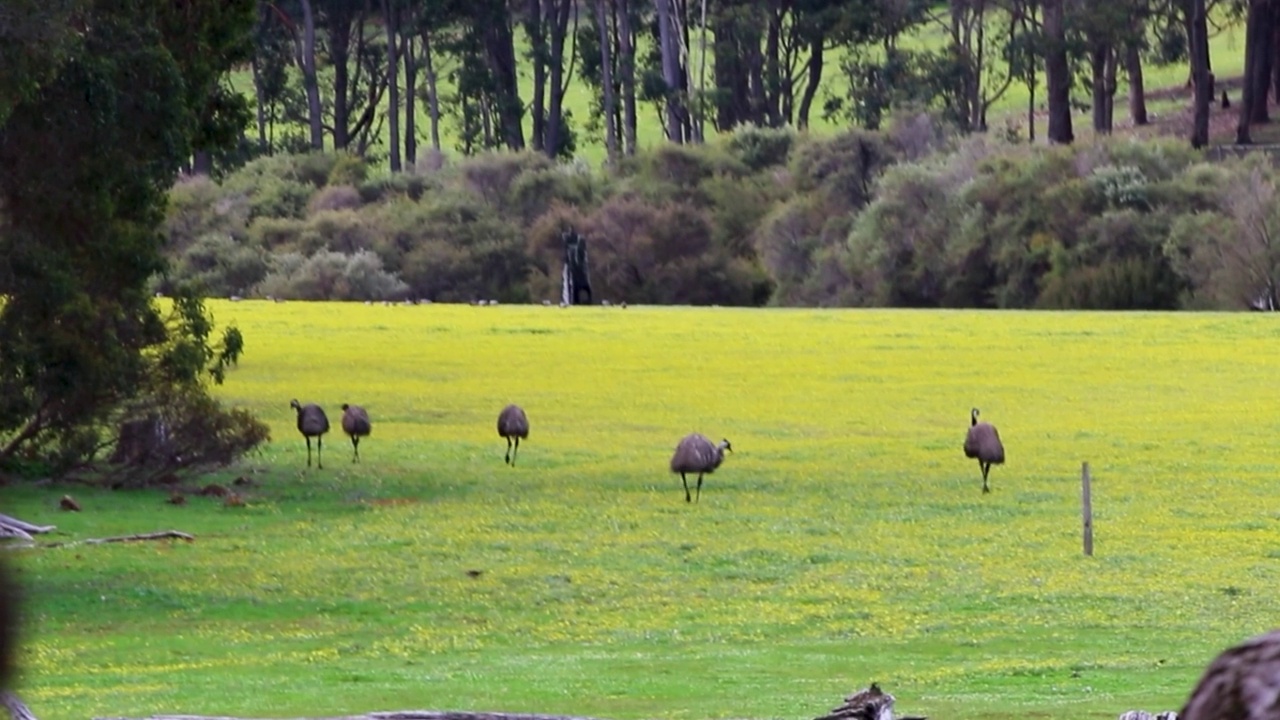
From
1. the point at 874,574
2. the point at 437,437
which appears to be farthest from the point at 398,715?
the point at 437,437

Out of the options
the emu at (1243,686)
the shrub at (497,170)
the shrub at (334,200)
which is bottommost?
the emu at (1243,686)

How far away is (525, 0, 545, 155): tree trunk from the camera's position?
8031cm

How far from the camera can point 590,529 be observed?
22391 millimetres

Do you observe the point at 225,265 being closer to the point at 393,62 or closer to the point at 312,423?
the point at 393,62

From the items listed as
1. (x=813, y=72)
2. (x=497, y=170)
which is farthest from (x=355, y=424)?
(x=813, y=72)

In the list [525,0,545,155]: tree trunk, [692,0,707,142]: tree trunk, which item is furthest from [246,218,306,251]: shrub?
[692,0,707,142]: tree trunk

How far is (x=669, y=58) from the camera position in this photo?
7819 centimetres

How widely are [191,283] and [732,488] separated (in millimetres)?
7286

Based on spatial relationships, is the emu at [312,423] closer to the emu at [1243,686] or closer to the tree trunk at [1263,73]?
the emu at [1243,686]

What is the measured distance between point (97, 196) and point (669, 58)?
5766 cm

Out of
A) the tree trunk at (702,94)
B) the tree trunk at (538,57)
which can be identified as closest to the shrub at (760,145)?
the tree trunk at (702,94)

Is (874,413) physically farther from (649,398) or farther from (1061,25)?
(1061,25)

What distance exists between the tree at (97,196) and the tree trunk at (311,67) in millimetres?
50191

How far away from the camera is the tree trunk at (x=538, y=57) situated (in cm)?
8031
